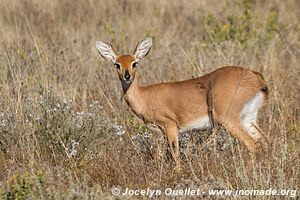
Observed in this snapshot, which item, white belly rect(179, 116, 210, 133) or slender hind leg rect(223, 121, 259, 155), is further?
white belly rect(179, 116, 210, 133)

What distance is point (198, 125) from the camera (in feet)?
23.7

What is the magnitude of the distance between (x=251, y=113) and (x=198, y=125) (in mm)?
555

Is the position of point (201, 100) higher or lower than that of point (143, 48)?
lower

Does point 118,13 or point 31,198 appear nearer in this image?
point 31,198

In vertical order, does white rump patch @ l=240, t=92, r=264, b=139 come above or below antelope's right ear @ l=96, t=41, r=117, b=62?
below

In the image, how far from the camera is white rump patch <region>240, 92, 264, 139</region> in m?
7.16

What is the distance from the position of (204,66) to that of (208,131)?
6.78ft

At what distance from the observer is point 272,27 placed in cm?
1117

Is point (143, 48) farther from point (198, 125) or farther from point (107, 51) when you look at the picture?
point (198, 125)

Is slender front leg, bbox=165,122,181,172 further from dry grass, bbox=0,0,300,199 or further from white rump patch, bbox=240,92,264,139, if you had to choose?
white rump patch, bbox=240,92,264,139

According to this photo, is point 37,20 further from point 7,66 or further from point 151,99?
point 151,99

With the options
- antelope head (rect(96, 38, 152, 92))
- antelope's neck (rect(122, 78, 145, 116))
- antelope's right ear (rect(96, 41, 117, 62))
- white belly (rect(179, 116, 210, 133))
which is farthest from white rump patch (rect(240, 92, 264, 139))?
antelope's right ear (rect(96, 41, 117, 62))

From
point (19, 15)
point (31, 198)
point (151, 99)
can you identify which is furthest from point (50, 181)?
point (19, 15)

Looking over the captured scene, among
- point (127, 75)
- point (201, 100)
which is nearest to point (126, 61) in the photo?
point (127, 75)
